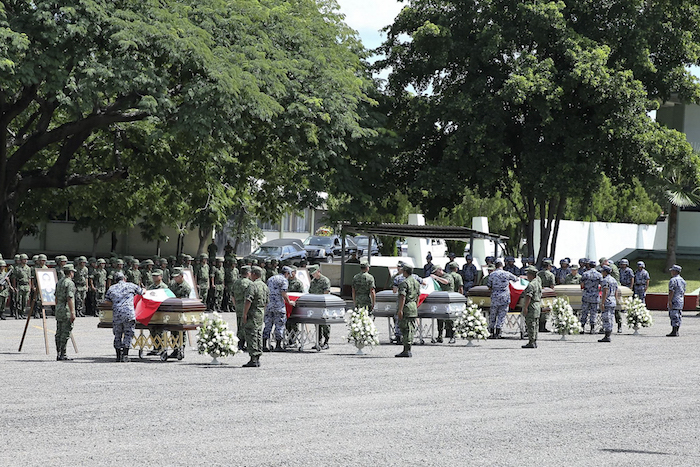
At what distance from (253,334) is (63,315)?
3.44m

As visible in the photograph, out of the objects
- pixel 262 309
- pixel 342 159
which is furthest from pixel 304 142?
pixel 262 309

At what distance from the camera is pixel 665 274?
48875mm

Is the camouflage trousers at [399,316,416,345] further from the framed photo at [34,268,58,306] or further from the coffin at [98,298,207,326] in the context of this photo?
the framed photo at [34,268,58,306]

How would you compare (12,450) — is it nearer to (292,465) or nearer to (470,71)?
(292,465)

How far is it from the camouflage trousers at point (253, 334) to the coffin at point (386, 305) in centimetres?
441

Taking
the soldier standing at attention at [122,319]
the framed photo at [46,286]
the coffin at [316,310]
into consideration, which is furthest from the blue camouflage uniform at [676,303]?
the framed photo at [46,286]

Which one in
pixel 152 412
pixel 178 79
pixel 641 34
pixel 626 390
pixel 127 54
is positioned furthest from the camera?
pixel 641 34

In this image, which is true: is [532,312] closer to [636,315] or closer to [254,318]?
[636,315]

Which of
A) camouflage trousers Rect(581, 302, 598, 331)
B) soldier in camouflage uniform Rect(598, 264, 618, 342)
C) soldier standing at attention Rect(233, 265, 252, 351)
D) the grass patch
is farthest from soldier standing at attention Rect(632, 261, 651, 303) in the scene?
soldier standing at attention Rect(233, 265, 252, 351)

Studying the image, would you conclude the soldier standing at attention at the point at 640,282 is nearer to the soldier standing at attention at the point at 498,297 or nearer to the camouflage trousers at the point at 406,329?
the soldier standing at attention at the point at 498,297

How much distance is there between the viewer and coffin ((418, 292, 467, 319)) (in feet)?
69.8

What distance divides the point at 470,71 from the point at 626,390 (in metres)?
23.6

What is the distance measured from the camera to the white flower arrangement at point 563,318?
23969 mm

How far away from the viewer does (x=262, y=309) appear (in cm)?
1731
